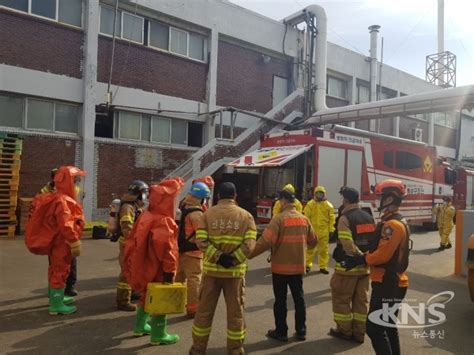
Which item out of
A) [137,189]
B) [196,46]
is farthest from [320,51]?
[137,189]

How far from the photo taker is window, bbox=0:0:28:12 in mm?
12908

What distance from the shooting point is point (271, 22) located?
66.8 ft

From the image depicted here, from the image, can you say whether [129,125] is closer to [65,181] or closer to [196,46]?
[196,46]

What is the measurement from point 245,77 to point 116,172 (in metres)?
7.83

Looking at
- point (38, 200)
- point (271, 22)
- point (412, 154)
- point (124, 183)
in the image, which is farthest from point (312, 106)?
point (38, 200)

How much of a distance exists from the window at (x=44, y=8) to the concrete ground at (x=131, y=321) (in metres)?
8.73

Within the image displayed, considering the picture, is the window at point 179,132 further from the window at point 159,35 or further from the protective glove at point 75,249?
the protective glove at point 75,249

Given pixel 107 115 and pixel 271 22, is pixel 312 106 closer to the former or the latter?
pixel 271 22

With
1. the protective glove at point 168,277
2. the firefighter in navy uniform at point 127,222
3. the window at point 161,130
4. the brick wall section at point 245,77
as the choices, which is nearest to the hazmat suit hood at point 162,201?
the protective glove at point 168,277

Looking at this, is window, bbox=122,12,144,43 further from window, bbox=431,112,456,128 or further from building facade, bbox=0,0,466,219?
window, bbox=431,112,456,128

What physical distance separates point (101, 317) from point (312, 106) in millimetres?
16635

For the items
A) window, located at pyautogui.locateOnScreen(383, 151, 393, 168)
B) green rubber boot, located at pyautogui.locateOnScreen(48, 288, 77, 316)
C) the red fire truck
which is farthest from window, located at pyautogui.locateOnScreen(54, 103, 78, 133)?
window, located at pyautogui.locateOnScreen(383, 151, 393, 168)

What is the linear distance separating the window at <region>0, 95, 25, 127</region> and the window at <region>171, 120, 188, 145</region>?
18.7ft

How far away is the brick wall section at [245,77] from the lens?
18672mm
